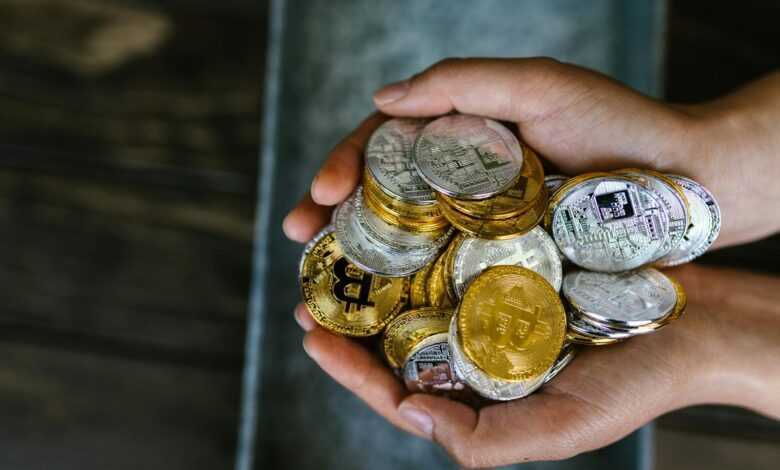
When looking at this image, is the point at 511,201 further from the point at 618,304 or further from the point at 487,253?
the point at 618,304

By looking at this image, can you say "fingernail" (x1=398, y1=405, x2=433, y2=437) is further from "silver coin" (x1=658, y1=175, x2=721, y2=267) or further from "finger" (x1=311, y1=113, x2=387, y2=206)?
"silver coin" (x1=658, y1=175, x2=721, y2=267)

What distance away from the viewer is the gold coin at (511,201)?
3.37ft

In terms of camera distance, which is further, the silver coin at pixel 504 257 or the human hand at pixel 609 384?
the silver coin at pixel 504 257

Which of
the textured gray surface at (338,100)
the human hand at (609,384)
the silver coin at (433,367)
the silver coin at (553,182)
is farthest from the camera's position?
the textured gray surface at (338,100)

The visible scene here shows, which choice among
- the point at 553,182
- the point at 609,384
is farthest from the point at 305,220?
the point at 609,384

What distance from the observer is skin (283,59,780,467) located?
971 mm

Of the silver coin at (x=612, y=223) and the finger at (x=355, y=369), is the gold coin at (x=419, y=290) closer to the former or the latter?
the finger at (x=355, y=369)

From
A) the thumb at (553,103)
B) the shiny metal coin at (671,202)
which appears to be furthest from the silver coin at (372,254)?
the shiny metal coin at (671,202)

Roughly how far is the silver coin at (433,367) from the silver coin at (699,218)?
17.6 inches

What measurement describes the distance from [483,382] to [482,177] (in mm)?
328

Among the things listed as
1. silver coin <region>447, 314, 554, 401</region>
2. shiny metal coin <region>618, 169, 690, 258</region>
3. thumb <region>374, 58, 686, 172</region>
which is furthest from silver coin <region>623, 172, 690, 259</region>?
silver coin <region>447, 314, 554, 401</region>

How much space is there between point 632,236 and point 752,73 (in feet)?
2.65

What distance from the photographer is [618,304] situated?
1007 millimetres

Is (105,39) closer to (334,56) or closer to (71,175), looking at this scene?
(71,175)
